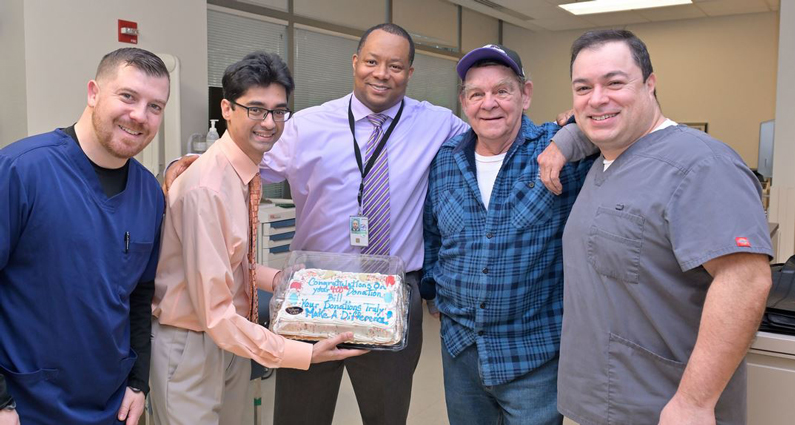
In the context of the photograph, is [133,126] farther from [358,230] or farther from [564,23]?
[564,23]

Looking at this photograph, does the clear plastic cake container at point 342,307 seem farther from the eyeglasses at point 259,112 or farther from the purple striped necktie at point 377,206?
the eyeglasses at point 259,112

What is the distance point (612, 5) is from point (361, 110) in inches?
275

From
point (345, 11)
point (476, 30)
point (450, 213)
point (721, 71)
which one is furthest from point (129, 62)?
point (721, 71)

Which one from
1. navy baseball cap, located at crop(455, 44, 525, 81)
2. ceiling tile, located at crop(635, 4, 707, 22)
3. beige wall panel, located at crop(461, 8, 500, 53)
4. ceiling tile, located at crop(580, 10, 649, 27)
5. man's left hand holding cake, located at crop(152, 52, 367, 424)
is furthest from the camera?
beige wall panel, located at crop(461, 8, 500, 53)

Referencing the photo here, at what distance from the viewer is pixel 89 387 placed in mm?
1470

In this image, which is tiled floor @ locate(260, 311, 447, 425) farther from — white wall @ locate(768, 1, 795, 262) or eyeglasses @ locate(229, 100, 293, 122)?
white wall @ locate(768, 1, 795, 262)

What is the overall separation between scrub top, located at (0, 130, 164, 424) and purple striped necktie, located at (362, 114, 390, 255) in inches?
33.8

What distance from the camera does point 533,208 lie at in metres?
1.81

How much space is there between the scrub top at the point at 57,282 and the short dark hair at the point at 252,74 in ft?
1.52

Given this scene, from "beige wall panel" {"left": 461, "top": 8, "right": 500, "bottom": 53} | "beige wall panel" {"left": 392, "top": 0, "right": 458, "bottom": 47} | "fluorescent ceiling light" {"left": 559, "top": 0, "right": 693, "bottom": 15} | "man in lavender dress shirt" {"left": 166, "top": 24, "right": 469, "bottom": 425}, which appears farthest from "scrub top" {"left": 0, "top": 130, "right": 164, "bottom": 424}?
"beige wall panel" {"left": 461, "top": 8, "right": 500, "bottom": 53}

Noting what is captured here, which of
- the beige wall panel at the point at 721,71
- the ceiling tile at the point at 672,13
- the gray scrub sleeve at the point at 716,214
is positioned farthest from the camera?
the beige wall panel at the point at 721,71

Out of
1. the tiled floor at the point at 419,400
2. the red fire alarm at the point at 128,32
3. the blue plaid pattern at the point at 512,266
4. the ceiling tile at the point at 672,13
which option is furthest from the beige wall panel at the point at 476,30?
the blue plaid pattern at the point at 512,266

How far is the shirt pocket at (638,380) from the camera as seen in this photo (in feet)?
4.59

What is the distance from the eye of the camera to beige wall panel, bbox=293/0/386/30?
6.11 meters
